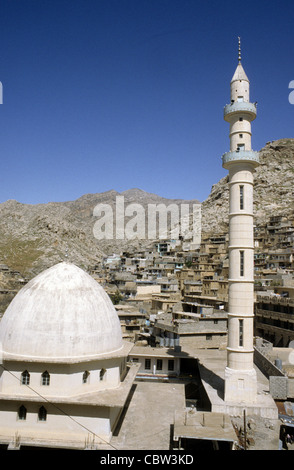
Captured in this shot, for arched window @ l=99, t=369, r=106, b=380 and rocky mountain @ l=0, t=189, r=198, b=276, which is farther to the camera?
rocky mountain @ l=0, t=189, r=198, b=276

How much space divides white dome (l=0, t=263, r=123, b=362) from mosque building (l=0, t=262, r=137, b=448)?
1.4 inches

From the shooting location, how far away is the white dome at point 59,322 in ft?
47.0

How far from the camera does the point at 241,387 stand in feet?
Result: 55.7

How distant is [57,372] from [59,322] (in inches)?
71.4

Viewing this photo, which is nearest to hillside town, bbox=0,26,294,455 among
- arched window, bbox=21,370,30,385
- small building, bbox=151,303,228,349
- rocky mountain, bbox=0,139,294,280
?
arched window, bbox=21,370,30,385

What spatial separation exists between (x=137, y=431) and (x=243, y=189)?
11.7 meters

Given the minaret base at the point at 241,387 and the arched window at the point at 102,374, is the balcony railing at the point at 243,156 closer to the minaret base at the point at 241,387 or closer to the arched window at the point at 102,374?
the minaret base at the point at 241,387

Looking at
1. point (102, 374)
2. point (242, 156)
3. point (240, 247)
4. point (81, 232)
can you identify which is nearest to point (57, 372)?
point (102, 374)

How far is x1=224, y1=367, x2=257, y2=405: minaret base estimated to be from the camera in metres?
16.9

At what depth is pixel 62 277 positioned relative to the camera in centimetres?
1588

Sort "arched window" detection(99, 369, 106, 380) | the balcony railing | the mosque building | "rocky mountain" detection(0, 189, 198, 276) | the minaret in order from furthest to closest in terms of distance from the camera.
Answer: "rocky mountain" detection(0, 189, 198, 276), the balcony railing, the minaret, "arched window" detection(99, 369, 106, 380), the mosque building

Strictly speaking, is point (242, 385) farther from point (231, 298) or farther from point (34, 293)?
point (34, 293)

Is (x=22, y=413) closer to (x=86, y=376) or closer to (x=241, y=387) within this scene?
(x=86, y=376)

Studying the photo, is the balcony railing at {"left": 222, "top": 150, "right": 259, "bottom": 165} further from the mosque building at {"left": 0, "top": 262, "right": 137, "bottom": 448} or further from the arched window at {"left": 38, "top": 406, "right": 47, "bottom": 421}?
the arched window at {"left": 38, "top": 406, "right": 47, "bottom": 421}
